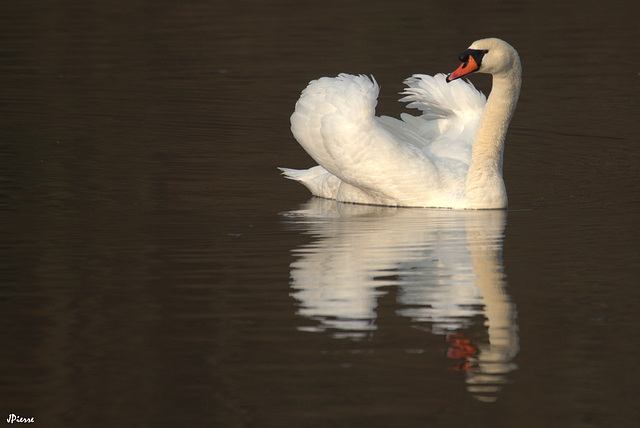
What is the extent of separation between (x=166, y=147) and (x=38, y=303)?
591 cm

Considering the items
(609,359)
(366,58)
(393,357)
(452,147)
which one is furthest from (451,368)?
(366,58)

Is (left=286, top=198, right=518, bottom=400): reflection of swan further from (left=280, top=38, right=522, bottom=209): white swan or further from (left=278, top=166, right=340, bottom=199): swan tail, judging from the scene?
(left=278, top=166, right=340, bottom=199): swan tail

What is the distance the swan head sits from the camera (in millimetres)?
9938

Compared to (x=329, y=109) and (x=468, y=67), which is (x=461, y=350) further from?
(x=329, y=109)

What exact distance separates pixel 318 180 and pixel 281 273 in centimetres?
336

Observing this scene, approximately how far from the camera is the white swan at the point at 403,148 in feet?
33.0

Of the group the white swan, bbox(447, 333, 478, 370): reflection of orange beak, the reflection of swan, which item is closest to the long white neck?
the white swan

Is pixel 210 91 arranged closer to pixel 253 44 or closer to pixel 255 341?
pixel 253 44

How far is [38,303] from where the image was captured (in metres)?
7.42

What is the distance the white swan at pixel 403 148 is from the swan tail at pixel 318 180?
1.03 feet
